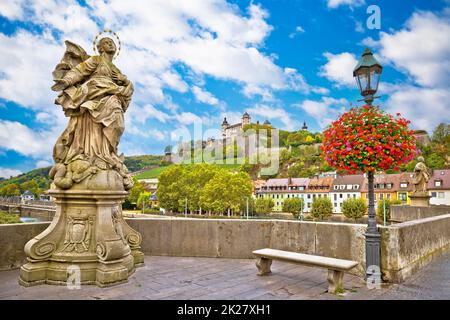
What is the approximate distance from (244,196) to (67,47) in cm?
5827

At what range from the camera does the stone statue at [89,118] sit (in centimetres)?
525

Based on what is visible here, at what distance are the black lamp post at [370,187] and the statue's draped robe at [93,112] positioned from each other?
4.29m

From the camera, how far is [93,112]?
530 cm

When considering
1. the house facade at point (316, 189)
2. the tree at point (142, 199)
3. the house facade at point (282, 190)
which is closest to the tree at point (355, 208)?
the house facade at point (316, 189)

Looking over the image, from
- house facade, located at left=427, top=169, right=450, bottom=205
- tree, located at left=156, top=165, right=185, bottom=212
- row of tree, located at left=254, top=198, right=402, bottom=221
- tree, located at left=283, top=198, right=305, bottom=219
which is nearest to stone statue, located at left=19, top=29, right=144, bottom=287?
row of tree, located at left=254, top=198, right=402, bottom=221

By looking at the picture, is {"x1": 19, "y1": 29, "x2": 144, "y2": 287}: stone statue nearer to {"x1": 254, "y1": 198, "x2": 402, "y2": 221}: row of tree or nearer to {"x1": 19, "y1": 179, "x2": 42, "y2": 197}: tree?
{"x1": 254, "y1": 198, "x2": 402, "y2": 221}: row of tree

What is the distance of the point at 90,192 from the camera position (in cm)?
508

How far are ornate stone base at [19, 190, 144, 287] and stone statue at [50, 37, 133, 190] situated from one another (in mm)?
250

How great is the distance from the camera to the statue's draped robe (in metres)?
5.34

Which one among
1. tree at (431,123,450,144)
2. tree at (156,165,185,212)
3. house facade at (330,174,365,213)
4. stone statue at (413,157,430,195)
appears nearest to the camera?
stone statue at (413,157,430,195)

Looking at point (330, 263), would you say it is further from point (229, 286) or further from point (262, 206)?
point (262, 206)

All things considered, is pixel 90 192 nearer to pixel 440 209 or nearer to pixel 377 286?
A: pixel 377 286

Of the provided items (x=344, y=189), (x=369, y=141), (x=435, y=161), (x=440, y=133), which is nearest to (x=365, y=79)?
(x=369, y=141)
